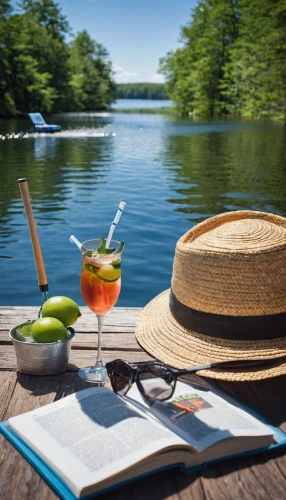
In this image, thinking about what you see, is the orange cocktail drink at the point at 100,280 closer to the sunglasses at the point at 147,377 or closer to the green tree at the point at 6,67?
the sunglasses at the point at 147,377

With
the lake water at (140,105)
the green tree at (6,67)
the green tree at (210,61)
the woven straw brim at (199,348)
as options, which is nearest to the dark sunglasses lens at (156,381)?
the woven straw brim at (199,348)

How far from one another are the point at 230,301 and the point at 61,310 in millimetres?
609

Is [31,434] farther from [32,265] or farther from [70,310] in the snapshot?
[32,265]

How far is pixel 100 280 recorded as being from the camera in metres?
1.85

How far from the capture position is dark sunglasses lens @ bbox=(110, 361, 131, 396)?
5.47ft

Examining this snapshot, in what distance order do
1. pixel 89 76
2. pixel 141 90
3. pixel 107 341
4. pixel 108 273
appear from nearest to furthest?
pixel 108 273, pixel 107 341, pixel 89 76, pixel 141 90

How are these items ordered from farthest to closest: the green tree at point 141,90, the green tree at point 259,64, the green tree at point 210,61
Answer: the green tree at point 141,90 → the green tree at point 210,61 → the green tree at point 259,64

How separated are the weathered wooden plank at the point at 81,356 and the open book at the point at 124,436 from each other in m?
0.46

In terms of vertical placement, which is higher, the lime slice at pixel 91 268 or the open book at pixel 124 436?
the lime slice at pixel 91 268

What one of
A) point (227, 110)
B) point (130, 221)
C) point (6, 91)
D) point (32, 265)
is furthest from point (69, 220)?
point (227, 110)

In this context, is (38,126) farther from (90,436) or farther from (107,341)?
(90,436)

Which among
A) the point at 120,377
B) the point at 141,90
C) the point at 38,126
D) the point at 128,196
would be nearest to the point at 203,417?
the point at 120,377

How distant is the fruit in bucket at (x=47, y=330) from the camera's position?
1.93 meters

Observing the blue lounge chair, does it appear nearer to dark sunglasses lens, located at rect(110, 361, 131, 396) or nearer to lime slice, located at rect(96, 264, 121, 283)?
lime slice, located at rect(96, 264, 121, 283)
